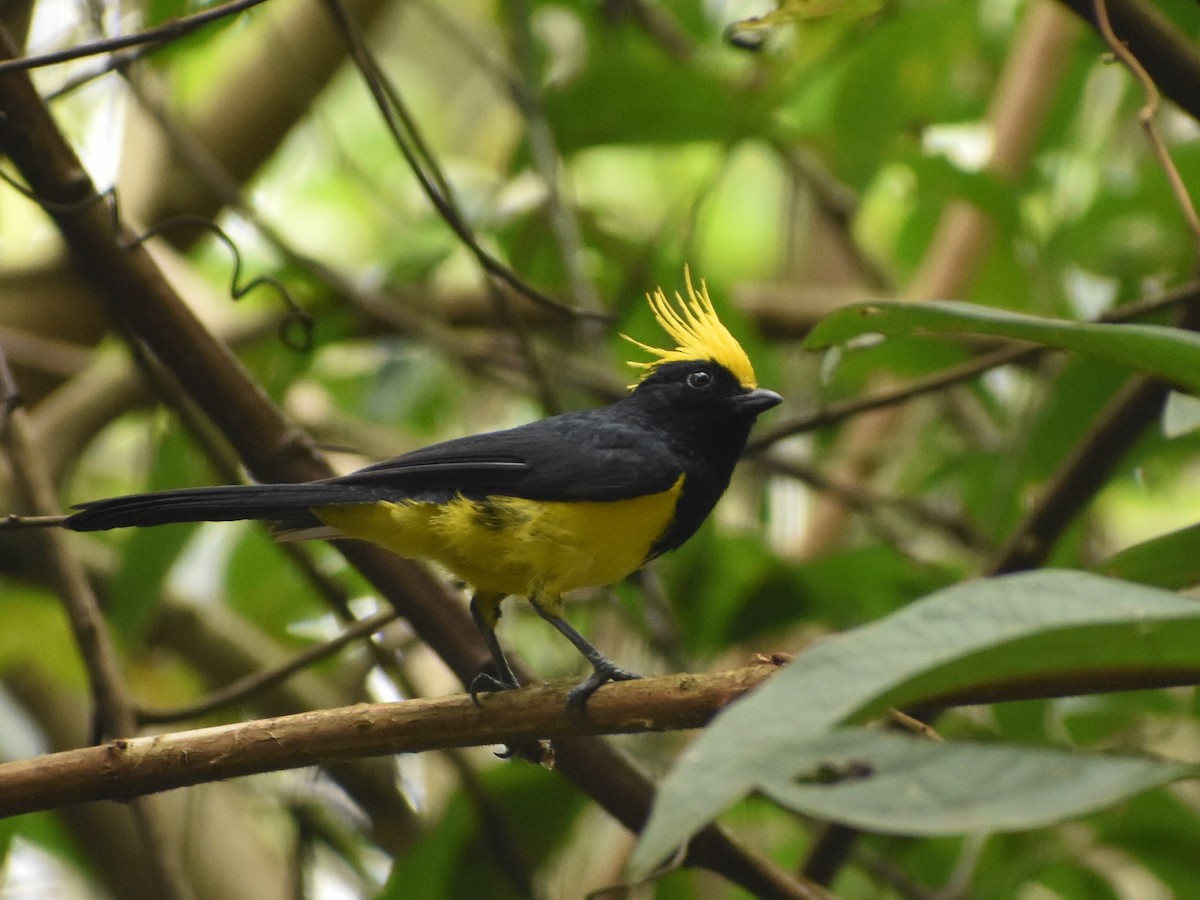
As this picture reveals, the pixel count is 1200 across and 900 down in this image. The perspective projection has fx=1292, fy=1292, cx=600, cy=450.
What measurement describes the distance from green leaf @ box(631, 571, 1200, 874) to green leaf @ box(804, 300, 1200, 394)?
36 centimetres

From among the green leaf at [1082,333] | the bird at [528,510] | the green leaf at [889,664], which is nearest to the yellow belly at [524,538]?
the bird at [528,510]

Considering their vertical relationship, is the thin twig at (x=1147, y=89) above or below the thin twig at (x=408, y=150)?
below

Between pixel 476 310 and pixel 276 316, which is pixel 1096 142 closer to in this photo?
pixel 476 310

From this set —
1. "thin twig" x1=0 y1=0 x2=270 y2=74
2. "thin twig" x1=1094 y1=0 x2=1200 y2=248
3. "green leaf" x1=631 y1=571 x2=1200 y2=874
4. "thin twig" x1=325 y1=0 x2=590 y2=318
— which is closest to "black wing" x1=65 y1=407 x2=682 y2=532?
"thin twig" x1=325 y1=0 x2=590 y2=318

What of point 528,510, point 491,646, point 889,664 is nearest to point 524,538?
point 528,510

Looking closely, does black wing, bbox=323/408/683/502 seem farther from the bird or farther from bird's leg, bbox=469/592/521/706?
bird's leg, bbox=469/592/521/706

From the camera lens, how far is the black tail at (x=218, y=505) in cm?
181

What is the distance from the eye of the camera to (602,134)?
119 inches

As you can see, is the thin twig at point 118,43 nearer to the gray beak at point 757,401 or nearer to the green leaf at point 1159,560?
the gray beak at point 757,401

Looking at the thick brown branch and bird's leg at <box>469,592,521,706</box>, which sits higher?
the thick brown branch

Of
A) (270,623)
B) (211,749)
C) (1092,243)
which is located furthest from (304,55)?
(211,749)

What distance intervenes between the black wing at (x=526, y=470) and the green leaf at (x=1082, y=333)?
0.84 meters

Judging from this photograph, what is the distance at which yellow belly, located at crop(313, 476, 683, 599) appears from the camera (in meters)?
2.29

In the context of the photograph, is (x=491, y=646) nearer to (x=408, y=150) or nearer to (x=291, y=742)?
(x=291, y=742)
